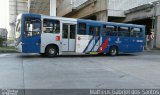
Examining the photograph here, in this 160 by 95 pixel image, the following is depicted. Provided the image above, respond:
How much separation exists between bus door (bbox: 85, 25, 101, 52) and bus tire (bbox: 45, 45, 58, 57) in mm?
2798

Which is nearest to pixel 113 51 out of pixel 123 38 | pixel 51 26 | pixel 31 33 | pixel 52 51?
pixel 123 38

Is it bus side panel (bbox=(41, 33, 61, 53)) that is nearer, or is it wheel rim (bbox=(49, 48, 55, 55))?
bus side panel (bbox=(41, 33, 61, 53))

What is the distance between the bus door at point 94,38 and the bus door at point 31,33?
4.34 m

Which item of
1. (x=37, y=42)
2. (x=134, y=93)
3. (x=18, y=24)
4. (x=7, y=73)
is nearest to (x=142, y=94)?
(x=134, y=93)

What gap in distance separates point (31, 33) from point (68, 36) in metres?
2.90

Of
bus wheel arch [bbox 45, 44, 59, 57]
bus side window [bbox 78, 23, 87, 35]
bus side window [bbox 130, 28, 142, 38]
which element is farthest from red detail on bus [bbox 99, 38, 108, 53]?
bus wheel arch [bbox 45, 44, 59, 57]

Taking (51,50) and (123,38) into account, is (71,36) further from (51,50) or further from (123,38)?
(123,38)

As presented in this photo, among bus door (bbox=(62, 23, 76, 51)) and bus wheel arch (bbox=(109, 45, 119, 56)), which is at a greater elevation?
bus door (bbox=(62, 23, 76, 51))

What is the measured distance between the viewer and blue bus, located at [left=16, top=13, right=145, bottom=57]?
19.1m

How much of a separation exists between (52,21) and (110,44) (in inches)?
233

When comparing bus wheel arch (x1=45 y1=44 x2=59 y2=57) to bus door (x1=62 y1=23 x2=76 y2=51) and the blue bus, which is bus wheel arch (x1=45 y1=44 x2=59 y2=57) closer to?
the blue bus

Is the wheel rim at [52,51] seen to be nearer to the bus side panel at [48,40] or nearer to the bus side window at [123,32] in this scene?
the bus side panel at [48,40]

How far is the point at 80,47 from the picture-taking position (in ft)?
70.0

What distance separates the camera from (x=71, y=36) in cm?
2091
